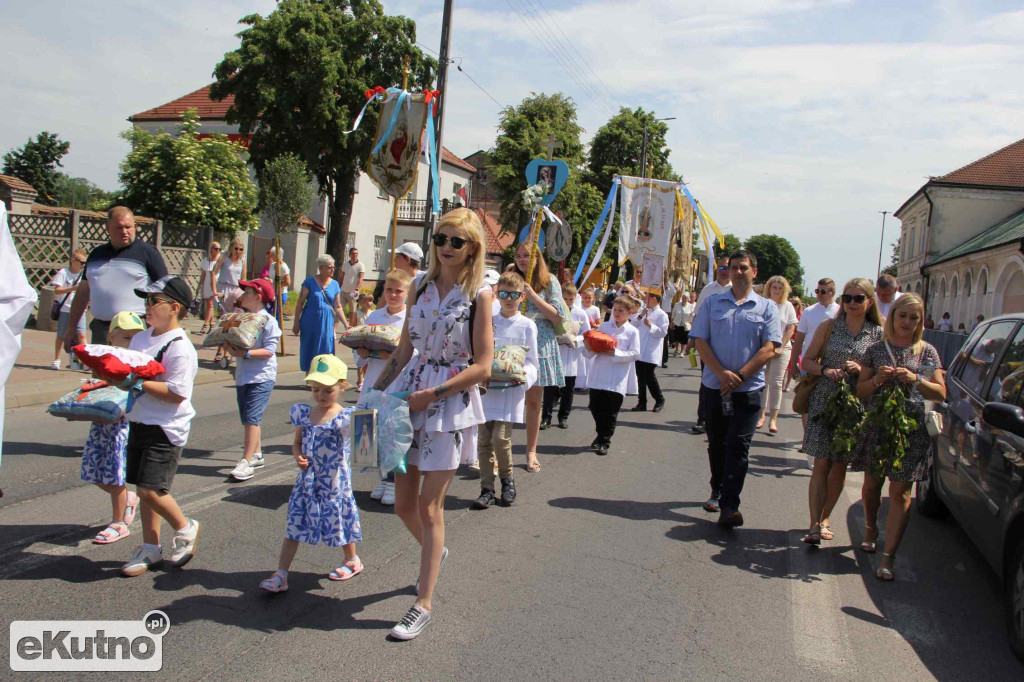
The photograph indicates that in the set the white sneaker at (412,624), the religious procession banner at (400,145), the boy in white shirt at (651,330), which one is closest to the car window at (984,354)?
the white sneaker at (412,624)

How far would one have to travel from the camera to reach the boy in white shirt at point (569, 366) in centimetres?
904

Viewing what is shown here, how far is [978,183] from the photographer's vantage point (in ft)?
144

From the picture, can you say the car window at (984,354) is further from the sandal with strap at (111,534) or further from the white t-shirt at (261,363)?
the sandal with strap at (111,534)

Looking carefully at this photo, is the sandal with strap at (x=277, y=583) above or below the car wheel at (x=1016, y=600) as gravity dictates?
below

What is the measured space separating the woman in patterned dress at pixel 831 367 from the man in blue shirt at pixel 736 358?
372mm

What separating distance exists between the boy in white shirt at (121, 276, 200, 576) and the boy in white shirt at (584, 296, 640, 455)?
15.9ft

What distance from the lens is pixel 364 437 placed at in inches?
141

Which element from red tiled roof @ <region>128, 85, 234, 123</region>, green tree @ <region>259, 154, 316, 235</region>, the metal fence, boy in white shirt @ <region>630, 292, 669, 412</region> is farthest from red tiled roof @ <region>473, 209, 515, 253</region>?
boy in white shirt @ <region>630, 292, 669, 412</region>

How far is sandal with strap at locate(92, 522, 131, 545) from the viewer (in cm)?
464

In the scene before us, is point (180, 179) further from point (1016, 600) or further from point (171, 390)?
point (1016, 600)

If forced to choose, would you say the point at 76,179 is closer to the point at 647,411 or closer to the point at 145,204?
the point at 145,204

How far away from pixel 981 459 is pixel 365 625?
11.9ft

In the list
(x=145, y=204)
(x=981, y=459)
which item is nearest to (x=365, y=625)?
(x=981, y=459)

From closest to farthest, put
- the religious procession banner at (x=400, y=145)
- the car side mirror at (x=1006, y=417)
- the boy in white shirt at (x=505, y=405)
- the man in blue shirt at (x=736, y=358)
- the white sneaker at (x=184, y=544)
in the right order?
the car side mirror at (x=1006, y=417) → the white sneaker at (x=184, y=544) → the man in blue shirt at (x=736, y=358) → the boy in white shirt at (x=505, y=405) → the religious procession banner at (x=400, y=145)
